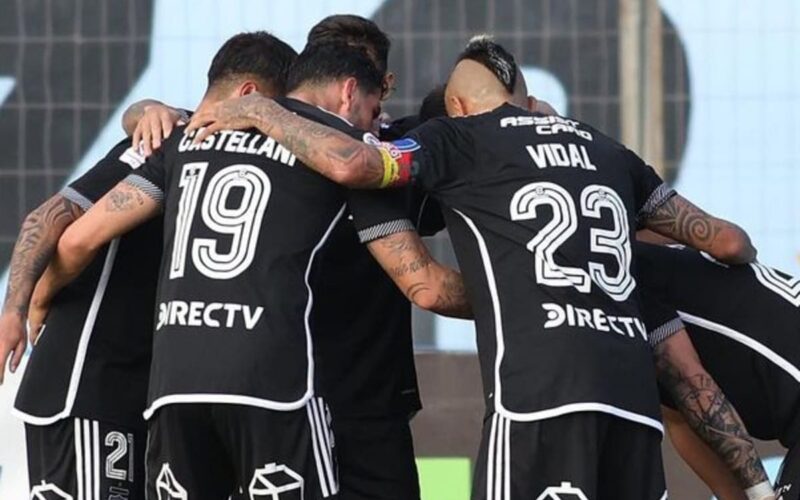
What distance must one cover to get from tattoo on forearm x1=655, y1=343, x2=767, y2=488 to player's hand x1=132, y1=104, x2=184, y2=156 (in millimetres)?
1719

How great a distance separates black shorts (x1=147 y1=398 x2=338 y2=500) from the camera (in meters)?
5.40

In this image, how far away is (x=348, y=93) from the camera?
19.0 feet

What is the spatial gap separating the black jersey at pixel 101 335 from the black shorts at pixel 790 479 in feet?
6.83

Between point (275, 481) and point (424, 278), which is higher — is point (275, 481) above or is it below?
below

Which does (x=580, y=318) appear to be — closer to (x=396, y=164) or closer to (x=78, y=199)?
(x=396, y=164)

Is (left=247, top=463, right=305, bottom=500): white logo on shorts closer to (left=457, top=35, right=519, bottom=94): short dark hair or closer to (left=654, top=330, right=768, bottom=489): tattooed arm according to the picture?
(left=654, top=330, right=768, bottom=489): tattooed arm

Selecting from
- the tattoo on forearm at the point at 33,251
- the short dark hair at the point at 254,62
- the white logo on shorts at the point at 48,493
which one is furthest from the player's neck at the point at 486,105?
the white logo on shorts at the point at 48,493

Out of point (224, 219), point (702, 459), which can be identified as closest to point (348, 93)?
point (224, 219)

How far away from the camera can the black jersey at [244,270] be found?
17.7ft

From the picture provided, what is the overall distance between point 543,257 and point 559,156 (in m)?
0.35

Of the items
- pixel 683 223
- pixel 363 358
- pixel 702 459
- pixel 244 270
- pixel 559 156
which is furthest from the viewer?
pixel 702 459

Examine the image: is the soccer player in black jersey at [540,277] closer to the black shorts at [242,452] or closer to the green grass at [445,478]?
the black shorts at [242,452]

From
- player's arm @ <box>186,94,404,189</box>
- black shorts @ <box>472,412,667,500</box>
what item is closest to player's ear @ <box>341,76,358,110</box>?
player's arm @ <box>186,94,404,189</box>

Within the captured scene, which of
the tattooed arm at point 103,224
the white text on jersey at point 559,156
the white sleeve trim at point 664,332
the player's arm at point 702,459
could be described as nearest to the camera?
the white text on jersey at point 559,156
